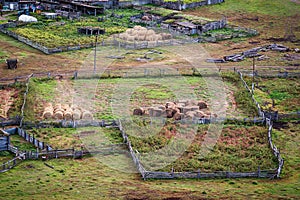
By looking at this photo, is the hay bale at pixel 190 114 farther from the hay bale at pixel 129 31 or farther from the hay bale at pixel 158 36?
the hay bale at pixel 129 31

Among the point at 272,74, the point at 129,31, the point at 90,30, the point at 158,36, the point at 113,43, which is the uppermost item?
the point at 129,31

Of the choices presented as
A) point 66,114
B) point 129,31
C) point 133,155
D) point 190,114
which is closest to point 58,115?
point 66,114

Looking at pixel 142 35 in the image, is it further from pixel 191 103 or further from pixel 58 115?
pixel 58 115

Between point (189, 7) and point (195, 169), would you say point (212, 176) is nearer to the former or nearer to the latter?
point (195, 169)

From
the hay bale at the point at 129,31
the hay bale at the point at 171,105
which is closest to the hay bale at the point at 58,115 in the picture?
the hay bale at the point at 171,105

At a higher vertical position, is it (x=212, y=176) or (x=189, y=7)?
(x=189, y=7)

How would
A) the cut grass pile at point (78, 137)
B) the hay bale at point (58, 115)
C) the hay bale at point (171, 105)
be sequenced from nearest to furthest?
the cut grass pile at point (78, 137) < the hay bale at point (58, 115) < the hay bale at point (171, 105)

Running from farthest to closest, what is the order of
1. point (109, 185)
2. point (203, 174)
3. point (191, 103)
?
point (191, 103)
point (203, 174)
point (109, 185)

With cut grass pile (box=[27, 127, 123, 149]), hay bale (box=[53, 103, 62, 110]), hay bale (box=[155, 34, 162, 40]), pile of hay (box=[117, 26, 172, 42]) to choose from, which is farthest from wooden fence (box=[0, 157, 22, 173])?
hay bale (box=[155, 34, 162, 40])

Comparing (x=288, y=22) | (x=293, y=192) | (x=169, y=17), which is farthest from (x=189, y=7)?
(x=293, y=192)
